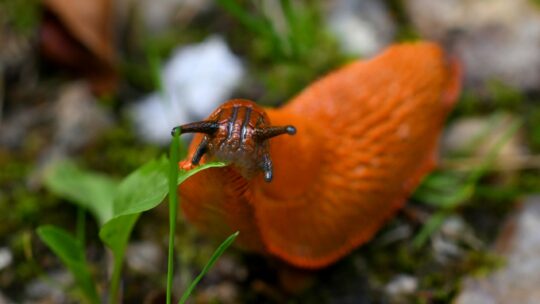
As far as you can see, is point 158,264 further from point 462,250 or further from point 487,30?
point 487,30

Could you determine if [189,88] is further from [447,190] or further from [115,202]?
[447,190]

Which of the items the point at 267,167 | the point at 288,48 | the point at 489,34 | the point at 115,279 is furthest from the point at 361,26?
the point at 115,279

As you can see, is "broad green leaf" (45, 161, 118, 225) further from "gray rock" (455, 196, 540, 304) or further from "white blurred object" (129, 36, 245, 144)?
"gray rock" (455, 196, 540, 304)

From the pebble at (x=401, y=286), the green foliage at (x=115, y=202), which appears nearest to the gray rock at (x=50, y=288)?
the green foliage at (x=115, y=202)

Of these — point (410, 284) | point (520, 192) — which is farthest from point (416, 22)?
point (410, 284)

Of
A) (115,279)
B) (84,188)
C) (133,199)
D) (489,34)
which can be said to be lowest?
(115,279)

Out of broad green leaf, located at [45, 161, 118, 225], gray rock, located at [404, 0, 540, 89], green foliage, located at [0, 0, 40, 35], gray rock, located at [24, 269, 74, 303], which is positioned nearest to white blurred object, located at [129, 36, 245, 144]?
broad green leaf, located at [45, 161, 118, 225]
